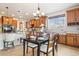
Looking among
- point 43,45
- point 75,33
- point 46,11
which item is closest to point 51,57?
point 43,45

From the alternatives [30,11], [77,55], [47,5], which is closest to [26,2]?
[30,11]

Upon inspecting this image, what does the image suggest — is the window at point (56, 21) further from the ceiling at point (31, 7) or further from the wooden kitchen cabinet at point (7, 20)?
the wooden kitchen cabinet at point (7, 20)

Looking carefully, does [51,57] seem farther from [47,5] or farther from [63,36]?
[47,5]

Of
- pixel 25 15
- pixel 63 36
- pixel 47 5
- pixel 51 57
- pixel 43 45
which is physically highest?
pixel 47 5

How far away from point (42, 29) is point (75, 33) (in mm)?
592

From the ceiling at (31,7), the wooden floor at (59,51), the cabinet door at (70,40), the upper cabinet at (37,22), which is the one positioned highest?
the ceiling at (31,7)

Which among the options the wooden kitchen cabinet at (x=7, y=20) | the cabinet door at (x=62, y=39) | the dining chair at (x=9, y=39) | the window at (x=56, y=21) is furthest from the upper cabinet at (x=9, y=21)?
the cabinet door at (x=62, y=39)

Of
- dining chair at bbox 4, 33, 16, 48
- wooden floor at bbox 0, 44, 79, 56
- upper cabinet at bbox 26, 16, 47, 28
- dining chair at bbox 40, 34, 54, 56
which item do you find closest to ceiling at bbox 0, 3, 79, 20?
upper cabinet at bbox 26, 16, 47, 28

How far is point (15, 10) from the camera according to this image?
215 cm

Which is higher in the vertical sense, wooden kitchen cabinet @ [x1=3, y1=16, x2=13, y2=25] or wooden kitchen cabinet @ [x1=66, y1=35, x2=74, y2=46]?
wooden kitchen cabinet @ [x1=3, y1=16, x2=13, y2=25]

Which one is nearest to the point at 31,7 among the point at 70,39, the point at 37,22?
the point at 37,22

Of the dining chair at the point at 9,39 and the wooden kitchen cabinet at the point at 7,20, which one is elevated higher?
the wooden kitchen cabinet at the point at 7,20

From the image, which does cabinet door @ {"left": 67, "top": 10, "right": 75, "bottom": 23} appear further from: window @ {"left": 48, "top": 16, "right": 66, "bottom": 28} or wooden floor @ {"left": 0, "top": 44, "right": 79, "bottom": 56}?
wooden floor @ {"left": 0, "top": 44, "right": 79, "bottom": 56}

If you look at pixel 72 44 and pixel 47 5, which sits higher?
pixel 47 5
